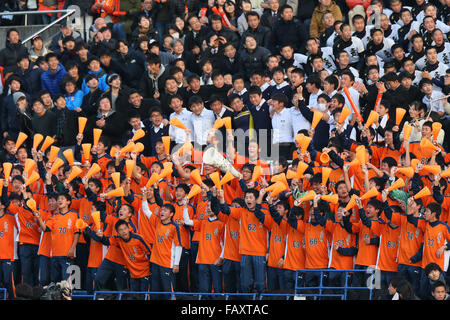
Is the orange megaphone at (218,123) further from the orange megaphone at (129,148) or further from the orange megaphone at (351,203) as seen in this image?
the orange megaphone at (351,203)

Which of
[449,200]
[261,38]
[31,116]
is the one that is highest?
[261,38]

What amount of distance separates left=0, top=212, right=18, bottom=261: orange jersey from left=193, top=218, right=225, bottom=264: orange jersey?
2739 mm

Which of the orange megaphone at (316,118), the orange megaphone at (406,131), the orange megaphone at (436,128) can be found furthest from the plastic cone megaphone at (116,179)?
the orange megaphone at (436,128)

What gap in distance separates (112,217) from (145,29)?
4.65 meters

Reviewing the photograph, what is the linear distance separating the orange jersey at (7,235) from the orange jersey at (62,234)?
665mm

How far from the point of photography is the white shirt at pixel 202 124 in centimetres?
1538

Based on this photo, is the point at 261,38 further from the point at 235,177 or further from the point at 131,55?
Answer: the point at 235,177

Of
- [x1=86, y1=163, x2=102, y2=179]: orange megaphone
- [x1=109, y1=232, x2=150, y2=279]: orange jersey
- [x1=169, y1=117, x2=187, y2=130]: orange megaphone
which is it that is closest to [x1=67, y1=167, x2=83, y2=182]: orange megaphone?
[x1=86, y1=163, x2=102, y2=179]: orange megaphone

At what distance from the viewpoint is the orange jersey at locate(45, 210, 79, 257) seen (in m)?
14.7

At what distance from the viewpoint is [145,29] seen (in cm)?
1817

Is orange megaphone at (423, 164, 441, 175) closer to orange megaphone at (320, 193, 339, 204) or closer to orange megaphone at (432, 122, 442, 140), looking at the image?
orange megaphone at (432, 122, 442, 140)

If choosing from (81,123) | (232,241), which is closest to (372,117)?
(232,241)

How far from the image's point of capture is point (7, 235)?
1505 centimetres
